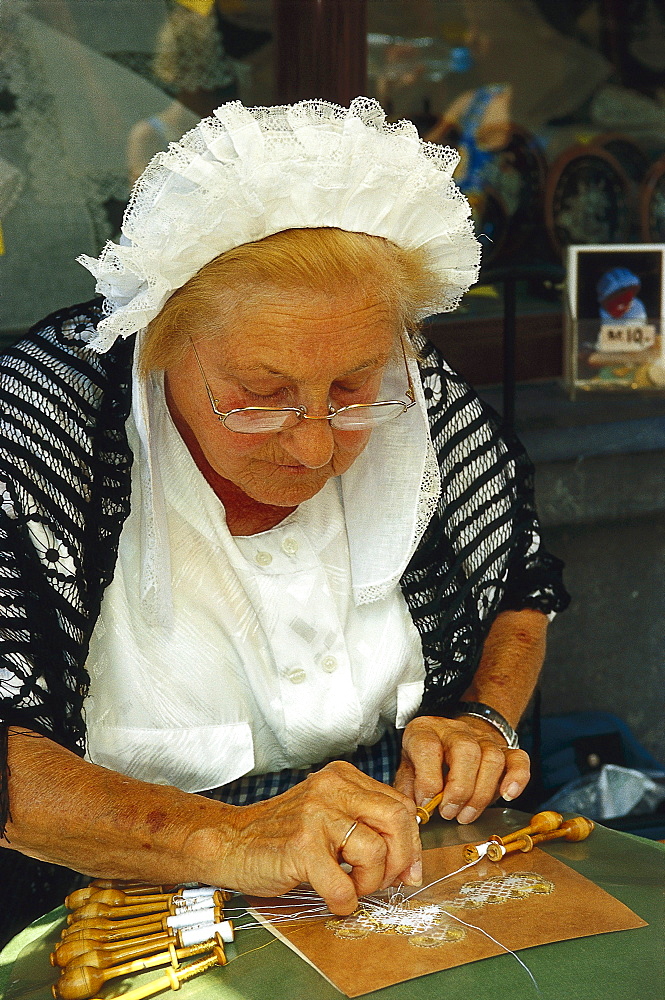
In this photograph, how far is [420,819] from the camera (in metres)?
1.56

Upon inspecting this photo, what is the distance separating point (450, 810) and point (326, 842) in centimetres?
36

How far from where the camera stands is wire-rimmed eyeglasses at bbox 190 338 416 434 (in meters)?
1.54

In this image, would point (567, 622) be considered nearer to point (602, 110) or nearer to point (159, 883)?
point (602, 110)

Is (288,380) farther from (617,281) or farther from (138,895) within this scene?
(617,281)

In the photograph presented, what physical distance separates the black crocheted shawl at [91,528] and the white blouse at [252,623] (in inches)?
2.2

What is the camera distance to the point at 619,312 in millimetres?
3318

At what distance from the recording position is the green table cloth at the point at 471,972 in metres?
1.20

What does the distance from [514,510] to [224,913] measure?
3.25 feet

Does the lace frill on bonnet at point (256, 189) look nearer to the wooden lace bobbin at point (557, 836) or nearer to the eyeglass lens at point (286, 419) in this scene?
the eyeglass lens at point (286, 419)

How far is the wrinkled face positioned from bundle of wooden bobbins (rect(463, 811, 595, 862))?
58 centimetres

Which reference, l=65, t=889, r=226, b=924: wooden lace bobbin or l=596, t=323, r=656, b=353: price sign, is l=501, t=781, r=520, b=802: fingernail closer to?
l=65, t=889, r=226, b=924: wooden lace bobbin

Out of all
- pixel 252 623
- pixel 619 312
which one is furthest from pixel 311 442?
pixel 619 312

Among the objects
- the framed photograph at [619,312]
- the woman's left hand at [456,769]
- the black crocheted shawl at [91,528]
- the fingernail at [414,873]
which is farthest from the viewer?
the framed photograph at [619,312]

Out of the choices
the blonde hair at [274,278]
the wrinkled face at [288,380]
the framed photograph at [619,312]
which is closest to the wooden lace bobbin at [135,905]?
the wrinkled face at [288,380]
